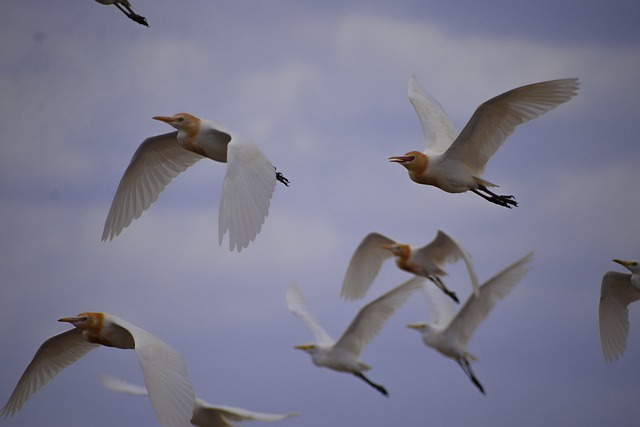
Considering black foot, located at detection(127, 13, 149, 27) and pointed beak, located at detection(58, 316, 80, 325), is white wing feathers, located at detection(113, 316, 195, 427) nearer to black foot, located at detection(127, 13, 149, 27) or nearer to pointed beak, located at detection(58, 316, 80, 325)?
pointed beak, located at detection(58, 316, 80, 325)

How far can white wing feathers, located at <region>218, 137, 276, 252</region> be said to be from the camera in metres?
9.70

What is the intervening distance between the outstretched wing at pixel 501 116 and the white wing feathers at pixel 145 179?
3.60 meters

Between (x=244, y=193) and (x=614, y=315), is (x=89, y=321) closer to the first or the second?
(x=244, y=193)

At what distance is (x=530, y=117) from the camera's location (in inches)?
440

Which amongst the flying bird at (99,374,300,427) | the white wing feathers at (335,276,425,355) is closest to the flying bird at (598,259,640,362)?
the white wing feathers at (335,276,425,355)

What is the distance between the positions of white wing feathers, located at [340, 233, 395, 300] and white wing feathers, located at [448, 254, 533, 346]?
1.96 m

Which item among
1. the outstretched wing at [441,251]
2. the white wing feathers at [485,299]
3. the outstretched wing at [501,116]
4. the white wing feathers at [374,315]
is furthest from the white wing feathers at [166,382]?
the outstretched wing at [441,251]

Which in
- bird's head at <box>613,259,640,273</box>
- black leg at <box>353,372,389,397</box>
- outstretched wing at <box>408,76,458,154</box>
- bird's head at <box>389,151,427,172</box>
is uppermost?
outstretched wing at <box>408,76,458,154</box>

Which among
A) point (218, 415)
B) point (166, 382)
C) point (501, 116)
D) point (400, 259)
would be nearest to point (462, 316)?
point (400, 259)

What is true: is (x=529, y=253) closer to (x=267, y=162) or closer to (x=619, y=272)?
(x=619, y=272)

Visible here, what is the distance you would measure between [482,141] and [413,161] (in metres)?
0.77

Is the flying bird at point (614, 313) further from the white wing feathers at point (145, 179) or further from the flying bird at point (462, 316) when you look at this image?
the white wing feathers at point (145, 179)

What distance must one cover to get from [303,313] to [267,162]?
6.69 metres

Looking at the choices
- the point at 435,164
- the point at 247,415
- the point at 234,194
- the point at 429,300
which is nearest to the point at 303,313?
the point at 429,300
